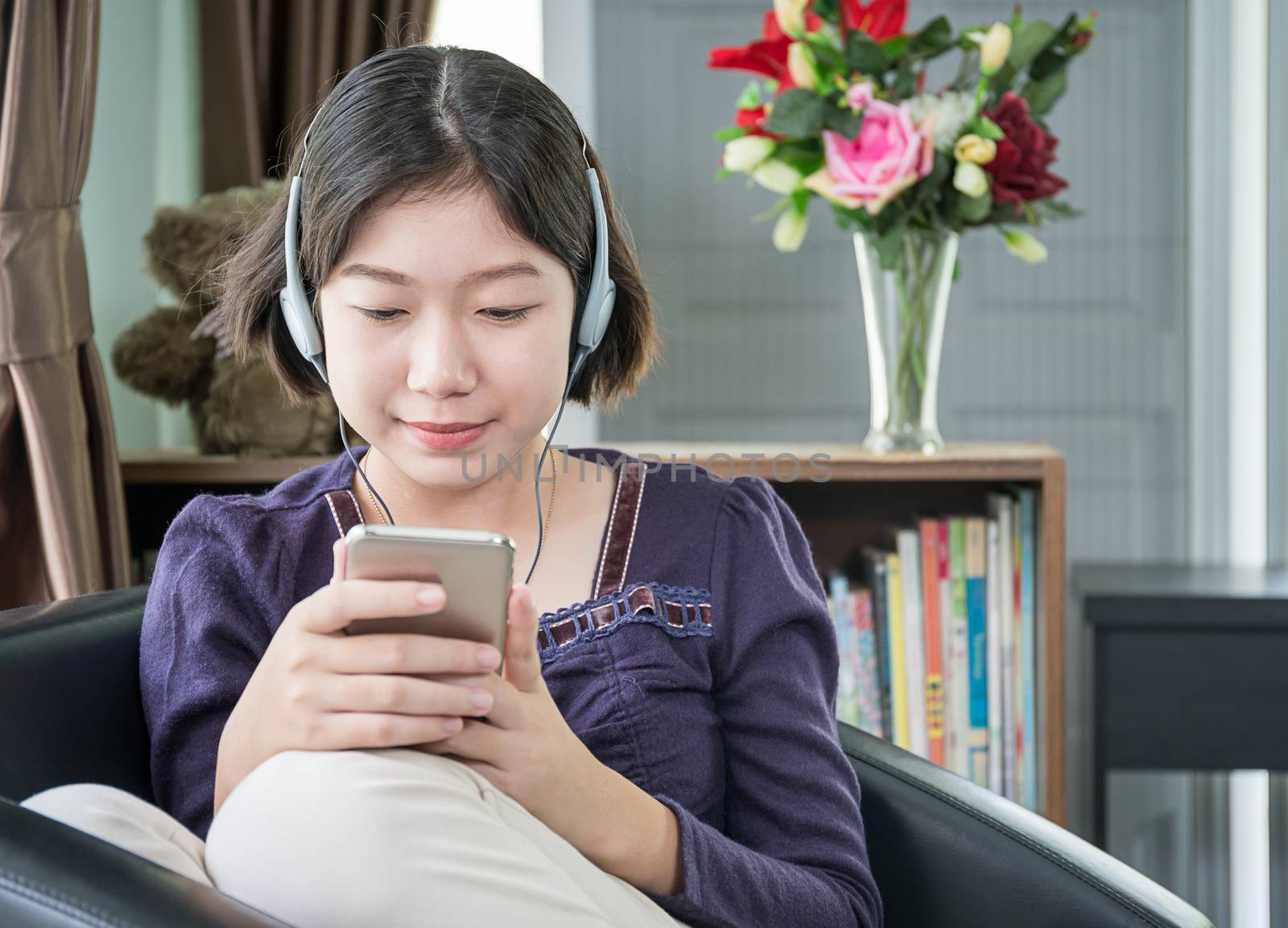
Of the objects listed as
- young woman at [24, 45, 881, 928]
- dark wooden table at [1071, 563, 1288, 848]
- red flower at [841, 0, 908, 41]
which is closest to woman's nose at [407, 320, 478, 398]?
young woman at [24, 45, 881, 928]

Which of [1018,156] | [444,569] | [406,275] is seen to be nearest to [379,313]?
[406,275]

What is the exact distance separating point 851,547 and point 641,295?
0.89 meters

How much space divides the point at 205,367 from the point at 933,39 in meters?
1.03

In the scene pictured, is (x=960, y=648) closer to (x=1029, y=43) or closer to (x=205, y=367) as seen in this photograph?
(x=1029, y=43)

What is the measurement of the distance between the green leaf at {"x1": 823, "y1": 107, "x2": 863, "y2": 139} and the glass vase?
133 millimetres

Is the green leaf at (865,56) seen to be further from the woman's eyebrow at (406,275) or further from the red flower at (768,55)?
the woman's eyebrow at (406,275)

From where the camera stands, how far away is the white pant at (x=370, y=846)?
581mm

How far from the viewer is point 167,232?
1.62 meters

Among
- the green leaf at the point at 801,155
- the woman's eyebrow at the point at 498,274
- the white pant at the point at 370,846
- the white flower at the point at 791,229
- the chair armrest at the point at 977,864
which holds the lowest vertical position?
the chair armrest at the point at 977,864

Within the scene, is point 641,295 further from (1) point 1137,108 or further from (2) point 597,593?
(1) point 1137,108

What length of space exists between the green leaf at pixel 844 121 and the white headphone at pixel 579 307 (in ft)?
2.26

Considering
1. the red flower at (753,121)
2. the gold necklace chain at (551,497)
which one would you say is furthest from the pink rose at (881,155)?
the gold necklace chain at (551,497)

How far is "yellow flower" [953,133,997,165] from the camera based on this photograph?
145 centimetres

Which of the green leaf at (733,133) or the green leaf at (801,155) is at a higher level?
the green leaf at (733,133)
